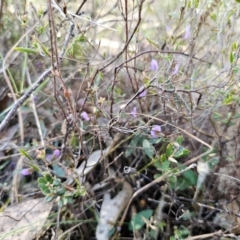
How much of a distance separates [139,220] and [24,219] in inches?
11.4

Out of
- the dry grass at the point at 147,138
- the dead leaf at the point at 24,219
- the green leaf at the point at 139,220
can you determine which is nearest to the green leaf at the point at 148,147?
the dry grass at the point at 147,138

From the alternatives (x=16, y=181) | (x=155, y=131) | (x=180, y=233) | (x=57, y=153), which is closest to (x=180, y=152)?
(x=155, y=131)

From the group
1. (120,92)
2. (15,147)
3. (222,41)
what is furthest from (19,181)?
(222,41)

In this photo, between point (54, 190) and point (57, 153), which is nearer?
point (54, 190)

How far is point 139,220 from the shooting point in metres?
1.11

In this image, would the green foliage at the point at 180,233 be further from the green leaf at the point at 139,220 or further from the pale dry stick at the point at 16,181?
the pale dry stick at the point at 16,181

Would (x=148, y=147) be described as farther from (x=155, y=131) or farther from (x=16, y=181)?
(x=16, y=181)

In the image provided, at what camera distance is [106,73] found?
4.12 feet

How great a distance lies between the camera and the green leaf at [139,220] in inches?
42.9

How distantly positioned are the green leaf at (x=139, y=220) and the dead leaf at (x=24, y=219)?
0.21 meters

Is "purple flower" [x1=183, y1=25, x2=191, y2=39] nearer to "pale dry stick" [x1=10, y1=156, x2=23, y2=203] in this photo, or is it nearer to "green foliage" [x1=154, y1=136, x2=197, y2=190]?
"green foliage" [x1=154, y1=136, x2=197, y2=190]

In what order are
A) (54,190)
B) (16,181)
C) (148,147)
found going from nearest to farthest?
(54,190) < (148,147) < (16,181)

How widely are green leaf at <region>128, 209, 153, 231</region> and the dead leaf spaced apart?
0.21m

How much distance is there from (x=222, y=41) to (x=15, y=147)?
2.05 feet
